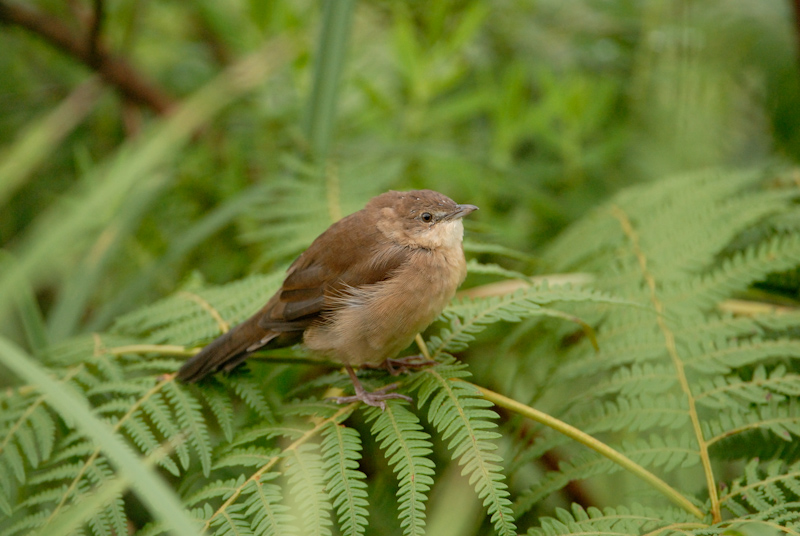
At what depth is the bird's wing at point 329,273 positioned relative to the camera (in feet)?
7.13

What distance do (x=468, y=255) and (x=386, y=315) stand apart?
128cm

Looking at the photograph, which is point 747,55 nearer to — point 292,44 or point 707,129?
point 707,129

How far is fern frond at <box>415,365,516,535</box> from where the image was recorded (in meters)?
1.57

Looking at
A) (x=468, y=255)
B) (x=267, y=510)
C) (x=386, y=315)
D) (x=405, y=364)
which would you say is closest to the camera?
(x=267, y=510)

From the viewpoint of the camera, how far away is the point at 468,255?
3.29m

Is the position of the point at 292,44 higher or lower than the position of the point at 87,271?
higher

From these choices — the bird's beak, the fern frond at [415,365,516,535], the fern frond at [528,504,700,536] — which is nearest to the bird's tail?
the fern frond at [415,365,516,535]

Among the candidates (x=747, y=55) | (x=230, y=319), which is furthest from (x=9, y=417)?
(x=747, y=55)

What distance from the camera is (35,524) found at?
68.7 inches

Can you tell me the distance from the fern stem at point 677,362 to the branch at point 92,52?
2.97 meters

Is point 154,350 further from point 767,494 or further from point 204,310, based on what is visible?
point 767,494

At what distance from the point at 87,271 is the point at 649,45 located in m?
3.54

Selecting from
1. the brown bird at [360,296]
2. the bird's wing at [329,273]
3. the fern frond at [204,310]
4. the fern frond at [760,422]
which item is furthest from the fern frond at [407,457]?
the fern frond at [760,422]

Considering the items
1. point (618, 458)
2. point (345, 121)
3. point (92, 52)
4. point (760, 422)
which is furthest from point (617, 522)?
point (92, 52)
